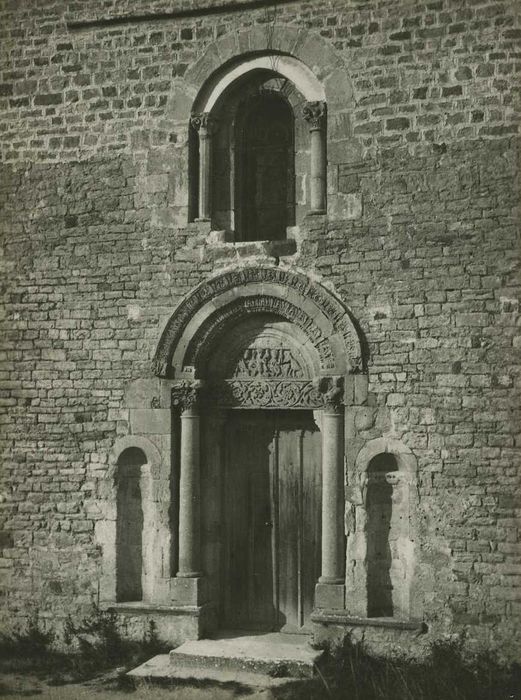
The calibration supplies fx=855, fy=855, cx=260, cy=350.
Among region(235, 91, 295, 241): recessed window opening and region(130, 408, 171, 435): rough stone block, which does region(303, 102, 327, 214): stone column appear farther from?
region(130, 408, 171, 435): rough stone block

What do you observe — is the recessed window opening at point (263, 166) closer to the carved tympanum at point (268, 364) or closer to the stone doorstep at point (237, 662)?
the carved tympanum at point (268, 364)

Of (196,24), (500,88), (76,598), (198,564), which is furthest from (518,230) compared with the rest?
(76,598)

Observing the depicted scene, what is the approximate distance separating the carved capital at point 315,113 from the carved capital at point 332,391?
8.01 feet

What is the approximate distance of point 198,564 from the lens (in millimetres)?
8430

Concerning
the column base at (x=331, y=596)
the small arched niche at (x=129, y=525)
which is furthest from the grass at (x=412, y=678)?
the small arched niche at (x=129, y=525)

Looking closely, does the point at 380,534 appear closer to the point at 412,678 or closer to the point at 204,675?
the point at 412,678

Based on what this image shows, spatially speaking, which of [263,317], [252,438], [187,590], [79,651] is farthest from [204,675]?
[263,317]

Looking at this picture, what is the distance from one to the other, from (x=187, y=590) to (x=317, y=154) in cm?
440

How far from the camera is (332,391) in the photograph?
26.3 feet

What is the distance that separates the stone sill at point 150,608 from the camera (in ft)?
26.9

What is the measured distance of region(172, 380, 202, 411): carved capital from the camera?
838 centimetres

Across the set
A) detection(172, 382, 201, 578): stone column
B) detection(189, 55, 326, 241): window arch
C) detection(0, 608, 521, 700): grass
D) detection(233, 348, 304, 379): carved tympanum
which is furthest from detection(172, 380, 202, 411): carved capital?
detection(0, 608, 521, 700): grass

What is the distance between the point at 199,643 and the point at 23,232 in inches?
178

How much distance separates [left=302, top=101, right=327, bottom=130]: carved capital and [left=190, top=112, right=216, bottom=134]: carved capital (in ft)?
3.13
